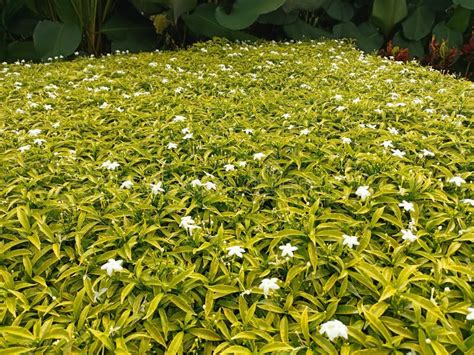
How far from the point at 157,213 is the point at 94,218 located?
235 mm

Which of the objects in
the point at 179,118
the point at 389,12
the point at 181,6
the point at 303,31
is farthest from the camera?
the point at 303,31

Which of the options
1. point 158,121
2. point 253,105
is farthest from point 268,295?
point 253,105

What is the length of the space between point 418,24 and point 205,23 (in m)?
2.63

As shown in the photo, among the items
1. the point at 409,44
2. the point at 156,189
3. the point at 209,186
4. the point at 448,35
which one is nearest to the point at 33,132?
the point at 156,189

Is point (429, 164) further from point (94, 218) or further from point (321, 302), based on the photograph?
point (94, 218)

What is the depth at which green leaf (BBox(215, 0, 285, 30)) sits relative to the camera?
15.9 ft

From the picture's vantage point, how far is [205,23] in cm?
543

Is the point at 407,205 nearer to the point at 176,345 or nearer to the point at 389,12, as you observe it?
the point at 176,345

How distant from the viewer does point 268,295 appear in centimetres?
146

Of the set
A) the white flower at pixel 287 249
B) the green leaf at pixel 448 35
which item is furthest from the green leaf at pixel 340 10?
the white flower at pixel 287 249

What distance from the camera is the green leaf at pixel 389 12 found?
18.4 ft

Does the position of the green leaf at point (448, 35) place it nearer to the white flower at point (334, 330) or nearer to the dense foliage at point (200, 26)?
the dense foliage at point (200, 26)

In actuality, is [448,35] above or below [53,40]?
above

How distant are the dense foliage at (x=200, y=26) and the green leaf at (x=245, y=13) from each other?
15 centimetres
